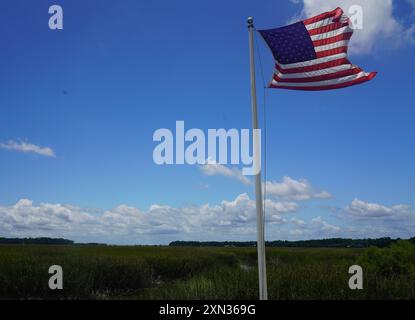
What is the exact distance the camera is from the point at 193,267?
3130 centimetres

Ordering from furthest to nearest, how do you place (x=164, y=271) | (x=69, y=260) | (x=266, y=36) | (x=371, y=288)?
(x=164, y=271)
(x=69, y=260)
(x=371, y=288)
(x=266, y=36)

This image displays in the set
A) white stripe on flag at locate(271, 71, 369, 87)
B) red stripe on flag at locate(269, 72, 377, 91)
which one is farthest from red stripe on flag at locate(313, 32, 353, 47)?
red stripe on flag at locate(269, 72, 377, 91)

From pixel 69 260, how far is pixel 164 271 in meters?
9.06

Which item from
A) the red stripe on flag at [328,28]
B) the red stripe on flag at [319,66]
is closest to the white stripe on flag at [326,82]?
the red stripe on flag at [319,66]

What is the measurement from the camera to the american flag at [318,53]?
10203mm

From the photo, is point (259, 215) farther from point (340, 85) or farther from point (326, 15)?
point (326, 15)

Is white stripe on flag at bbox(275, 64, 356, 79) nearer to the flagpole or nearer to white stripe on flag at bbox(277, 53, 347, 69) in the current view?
white stripe on flag at bbox(277, 53, 347, 69)

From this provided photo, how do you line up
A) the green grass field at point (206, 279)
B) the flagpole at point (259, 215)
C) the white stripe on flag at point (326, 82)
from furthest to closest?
the green grass field at point (206, 279), the white stripe on flag at point (326, 82), the flagpole at point (259, 215)

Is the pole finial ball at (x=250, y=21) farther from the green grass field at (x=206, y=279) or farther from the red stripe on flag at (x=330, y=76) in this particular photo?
the green grass field at (x=206, y=279)

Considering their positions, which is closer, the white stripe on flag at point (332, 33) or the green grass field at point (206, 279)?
the white stripe on flag at point (332, 33)

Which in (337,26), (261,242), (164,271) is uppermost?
(337,26)

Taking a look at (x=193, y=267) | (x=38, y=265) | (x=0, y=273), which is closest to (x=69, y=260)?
(x=38, y=265)

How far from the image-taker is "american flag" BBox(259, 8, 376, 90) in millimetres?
10203
